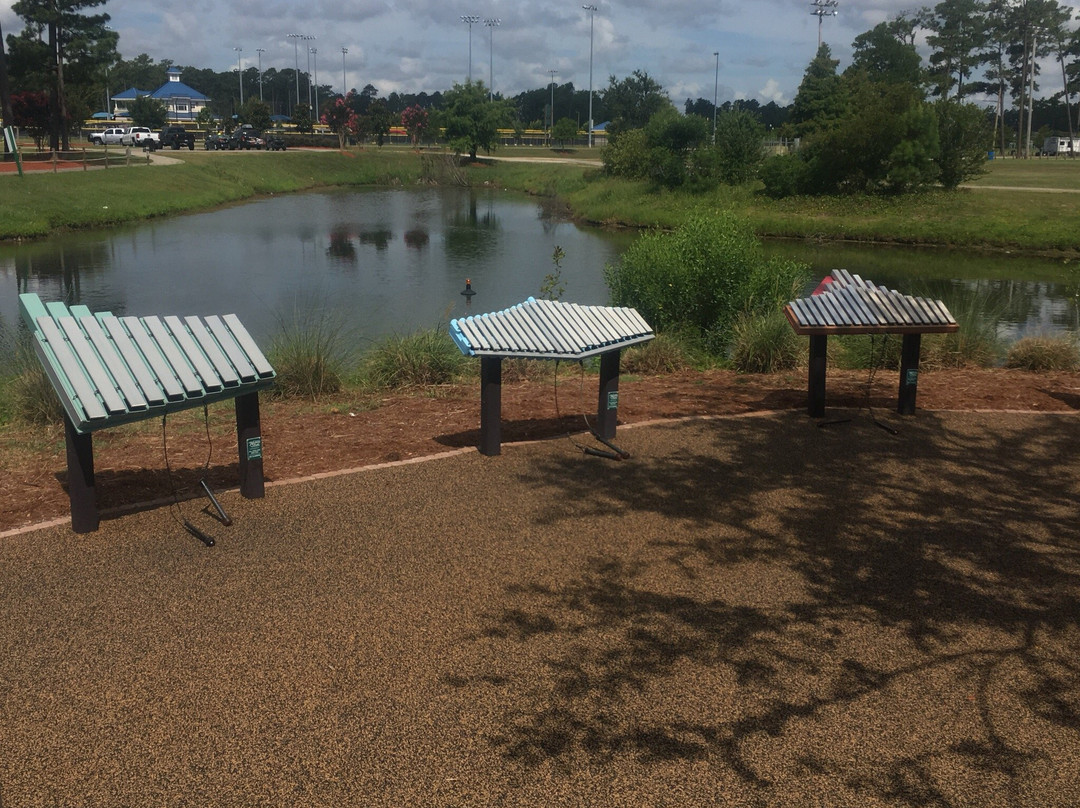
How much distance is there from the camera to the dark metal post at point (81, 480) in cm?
630

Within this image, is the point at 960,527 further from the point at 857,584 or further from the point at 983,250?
the point at 983,250

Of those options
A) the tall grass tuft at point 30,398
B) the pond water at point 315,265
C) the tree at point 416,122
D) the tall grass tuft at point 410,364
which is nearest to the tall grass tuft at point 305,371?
the tall grass tuft at point 410,364

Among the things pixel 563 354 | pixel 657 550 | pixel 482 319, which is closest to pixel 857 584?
pixel 657 550

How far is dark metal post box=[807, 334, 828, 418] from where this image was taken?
9243 mm

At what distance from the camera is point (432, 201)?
5475 cm

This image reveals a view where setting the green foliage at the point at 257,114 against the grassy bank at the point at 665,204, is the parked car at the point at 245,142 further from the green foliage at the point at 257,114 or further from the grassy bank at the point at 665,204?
the green foliage at the point at 257,114

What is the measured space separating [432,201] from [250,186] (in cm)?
872

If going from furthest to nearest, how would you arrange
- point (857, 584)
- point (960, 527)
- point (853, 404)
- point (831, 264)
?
point (831, 264) → point (853, 404) → point (960, 527) → point (857, 584)

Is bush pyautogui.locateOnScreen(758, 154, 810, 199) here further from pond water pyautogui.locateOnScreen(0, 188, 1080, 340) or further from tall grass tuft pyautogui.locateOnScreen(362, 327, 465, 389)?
tall grass tuft pyautogui.locateOnScreen(362, 327, 465, 389)

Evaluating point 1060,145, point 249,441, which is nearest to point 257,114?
point 1060,145

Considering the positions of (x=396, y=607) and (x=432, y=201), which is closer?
(x=396, y=607)

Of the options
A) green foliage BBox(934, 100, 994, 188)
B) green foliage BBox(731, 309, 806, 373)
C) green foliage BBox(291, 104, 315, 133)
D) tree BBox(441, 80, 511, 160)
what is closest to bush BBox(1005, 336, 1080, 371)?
green foliage BBox(731, 309, 806, 373)

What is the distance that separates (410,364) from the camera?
11.3 metres

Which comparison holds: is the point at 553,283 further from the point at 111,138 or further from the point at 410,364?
the point at 111,138
